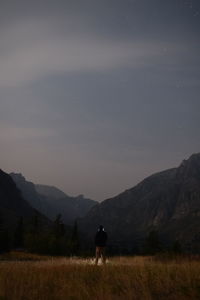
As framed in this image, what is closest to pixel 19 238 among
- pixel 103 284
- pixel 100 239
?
pixel 100 239

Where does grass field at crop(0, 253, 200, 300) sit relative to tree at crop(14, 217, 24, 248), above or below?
below

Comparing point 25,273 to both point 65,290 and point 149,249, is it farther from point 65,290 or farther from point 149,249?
point 149,249

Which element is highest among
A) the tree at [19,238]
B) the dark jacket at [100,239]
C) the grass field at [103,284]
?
the tree at [19,238]

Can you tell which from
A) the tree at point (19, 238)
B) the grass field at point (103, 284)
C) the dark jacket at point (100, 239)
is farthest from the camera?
the tree at point (19, 238)

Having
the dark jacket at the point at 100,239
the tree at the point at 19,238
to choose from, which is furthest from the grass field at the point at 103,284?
the tree at the point at 19,238

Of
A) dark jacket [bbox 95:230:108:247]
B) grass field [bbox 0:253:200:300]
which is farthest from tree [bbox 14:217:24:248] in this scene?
grass field [bbox 0:253:200:300]

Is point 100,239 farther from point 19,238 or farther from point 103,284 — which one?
point 19,238

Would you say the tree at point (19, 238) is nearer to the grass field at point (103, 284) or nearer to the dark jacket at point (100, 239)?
the dark jacket at point (100, 239)

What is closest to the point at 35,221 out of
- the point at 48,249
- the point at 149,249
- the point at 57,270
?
the point at 48,249

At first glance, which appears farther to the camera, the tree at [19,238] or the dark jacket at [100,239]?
the tree at [19,238]

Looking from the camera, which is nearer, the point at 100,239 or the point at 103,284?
the point at 103,284

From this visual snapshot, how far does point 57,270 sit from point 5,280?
2.83 m

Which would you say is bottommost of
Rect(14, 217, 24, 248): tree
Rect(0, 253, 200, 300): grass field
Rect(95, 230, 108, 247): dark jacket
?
Rect(0, 253, 200, 300): grass field

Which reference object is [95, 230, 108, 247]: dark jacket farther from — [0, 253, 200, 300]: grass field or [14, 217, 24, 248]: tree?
[14, 217, 24, 248]: tree
